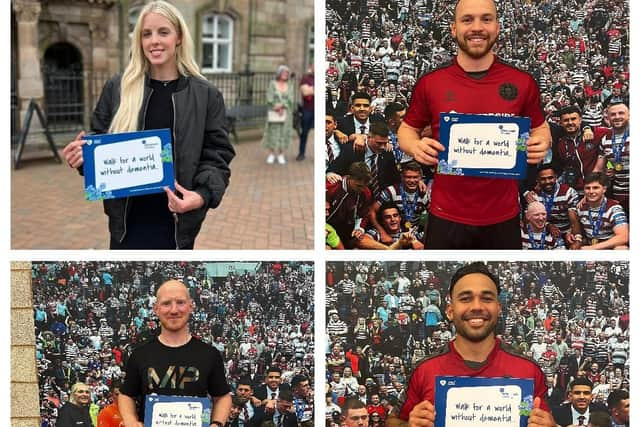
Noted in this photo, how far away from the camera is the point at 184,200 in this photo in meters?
2.00

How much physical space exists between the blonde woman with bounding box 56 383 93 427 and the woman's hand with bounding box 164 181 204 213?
0.79 meters

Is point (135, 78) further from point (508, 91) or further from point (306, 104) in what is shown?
point (306, 104)

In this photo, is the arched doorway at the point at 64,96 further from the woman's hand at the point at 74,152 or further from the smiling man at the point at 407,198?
the smiling man at the point at 407,198

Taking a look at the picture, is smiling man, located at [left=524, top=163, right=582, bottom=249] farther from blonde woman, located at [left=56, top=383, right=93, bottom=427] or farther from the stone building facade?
the stone building facade

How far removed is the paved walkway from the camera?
12.7 ft

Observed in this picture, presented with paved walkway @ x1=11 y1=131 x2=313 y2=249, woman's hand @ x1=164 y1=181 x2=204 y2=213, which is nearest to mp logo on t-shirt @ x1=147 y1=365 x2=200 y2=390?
woman's hand @ x1=164 y1=181 x2=204 y2=213

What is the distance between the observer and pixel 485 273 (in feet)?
7.06

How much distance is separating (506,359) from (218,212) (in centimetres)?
275

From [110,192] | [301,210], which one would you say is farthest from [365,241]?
[301,210]

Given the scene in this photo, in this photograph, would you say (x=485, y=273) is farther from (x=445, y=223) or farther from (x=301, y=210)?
(x=301, y=210)

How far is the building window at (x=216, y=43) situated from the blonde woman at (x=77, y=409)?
7430mm

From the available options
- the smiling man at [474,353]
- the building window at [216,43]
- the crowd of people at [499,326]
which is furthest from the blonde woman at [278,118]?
the smiling man at [474,353]

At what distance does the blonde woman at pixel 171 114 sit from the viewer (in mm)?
1977

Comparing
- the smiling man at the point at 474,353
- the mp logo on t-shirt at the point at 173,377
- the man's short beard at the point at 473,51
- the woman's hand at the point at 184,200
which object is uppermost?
the man's short beard at the point at 473,51
